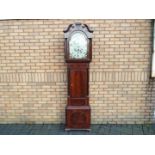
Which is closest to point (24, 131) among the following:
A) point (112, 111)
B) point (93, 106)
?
point (93, 106)

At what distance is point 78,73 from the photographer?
4594 mm

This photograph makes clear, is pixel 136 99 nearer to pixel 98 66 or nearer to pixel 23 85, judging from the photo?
pixel 98 66

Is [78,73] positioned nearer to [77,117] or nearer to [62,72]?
[62,72]

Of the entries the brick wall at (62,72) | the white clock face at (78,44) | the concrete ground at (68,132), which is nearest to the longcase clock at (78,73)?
the white clock face at (78,44)

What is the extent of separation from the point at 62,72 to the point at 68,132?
1115 mm

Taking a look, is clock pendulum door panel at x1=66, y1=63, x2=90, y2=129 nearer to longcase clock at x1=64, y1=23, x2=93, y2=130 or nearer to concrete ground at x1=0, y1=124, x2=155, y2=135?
longcase clock at x1=64, y1=23, x2=93, y2=130

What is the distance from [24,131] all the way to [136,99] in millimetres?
2194

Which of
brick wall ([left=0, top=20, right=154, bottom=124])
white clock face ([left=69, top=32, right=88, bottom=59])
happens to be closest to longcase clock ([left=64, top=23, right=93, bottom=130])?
white clock face ([left=69, top=32, right=88, bottom=59])

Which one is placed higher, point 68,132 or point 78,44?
point 78,44

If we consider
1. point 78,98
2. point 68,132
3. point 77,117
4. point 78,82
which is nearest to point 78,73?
point 78,82

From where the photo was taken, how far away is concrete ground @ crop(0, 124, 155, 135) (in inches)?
190

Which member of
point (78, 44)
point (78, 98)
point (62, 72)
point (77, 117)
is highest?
point (78, 44)

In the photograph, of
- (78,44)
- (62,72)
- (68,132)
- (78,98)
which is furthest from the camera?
(62,72)

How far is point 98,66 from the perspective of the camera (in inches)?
194
